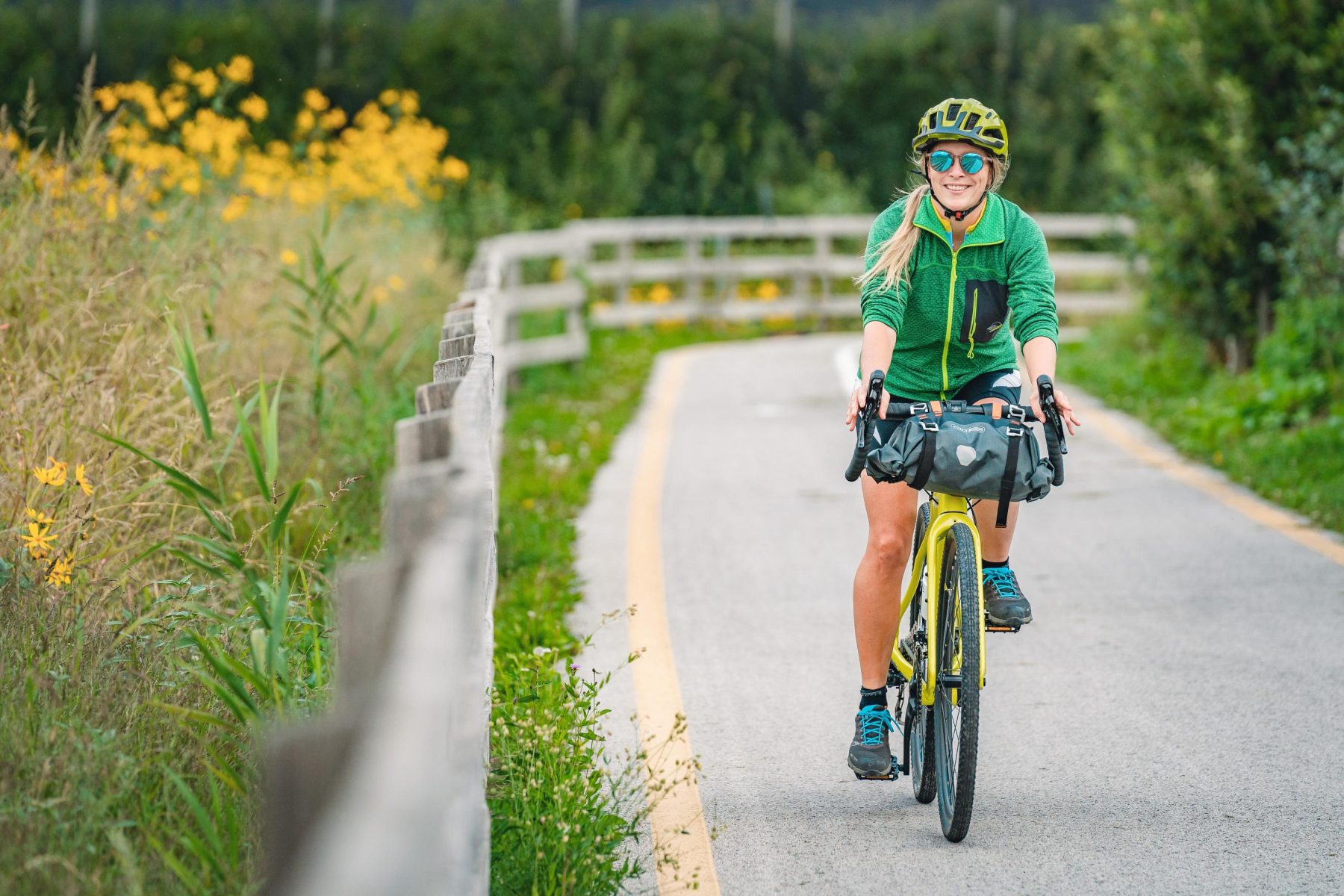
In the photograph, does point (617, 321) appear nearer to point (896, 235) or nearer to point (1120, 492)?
point (1120, 492)

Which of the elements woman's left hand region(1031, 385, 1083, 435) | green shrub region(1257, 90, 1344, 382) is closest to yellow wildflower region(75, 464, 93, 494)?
woman's left hand region(1031, 385, 1083, 435)

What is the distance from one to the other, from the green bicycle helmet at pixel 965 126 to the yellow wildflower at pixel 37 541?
2607 millimetres

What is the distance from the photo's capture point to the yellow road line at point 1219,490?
810cm

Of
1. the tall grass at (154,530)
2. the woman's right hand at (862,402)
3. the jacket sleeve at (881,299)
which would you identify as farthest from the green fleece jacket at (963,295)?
the tall grass at (154,530)

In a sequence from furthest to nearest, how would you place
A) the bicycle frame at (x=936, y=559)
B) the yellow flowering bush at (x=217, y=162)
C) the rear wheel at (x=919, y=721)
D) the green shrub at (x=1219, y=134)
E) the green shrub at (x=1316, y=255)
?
the green shrub at (x=1219, y=134)
the green shrub at (x=1316, y=255)
the yellow flowering bush at (x=217, y=162)
the rear wheel at (x=919, y=721)
the bicycle frame at (x=936, y=559)

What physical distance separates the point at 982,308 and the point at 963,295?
0.06 metres

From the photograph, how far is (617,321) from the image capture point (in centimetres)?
2052

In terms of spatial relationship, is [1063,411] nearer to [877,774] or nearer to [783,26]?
[877,774]

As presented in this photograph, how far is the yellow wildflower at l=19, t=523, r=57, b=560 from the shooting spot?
4832mm

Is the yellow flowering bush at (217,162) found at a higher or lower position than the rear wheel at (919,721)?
higher

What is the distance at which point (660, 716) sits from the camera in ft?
18.6

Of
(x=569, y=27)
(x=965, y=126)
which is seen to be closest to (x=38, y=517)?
(x=965, y=126)

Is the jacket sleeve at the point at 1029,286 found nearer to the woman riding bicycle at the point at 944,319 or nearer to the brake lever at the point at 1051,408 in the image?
the woman riding bicycle at the point at 944,319

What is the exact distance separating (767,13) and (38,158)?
17735 mm
